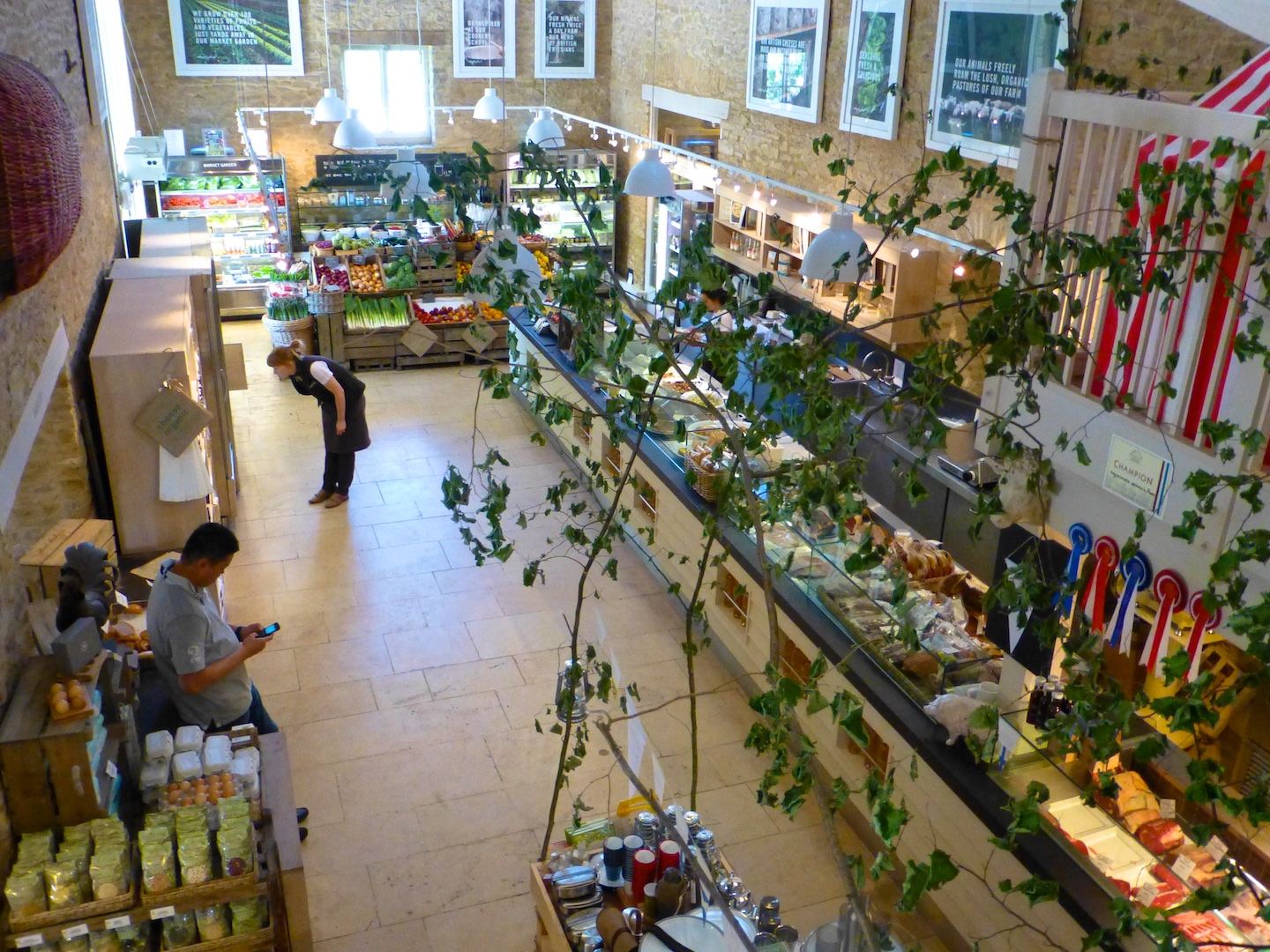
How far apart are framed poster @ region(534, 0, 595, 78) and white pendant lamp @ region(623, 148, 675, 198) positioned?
282 inches

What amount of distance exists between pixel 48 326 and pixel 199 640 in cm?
177

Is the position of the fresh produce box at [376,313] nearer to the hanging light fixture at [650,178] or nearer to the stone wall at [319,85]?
the stone wall at [319,85]

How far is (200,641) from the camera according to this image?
4.39 m

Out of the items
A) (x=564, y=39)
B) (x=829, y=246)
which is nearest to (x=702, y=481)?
(x=829, y=246)

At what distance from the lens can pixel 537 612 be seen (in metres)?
7.07

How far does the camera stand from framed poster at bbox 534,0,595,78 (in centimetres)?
1438

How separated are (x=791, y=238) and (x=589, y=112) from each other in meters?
Answer: 5.49

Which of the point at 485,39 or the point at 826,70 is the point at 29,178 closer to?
the point at 826,70

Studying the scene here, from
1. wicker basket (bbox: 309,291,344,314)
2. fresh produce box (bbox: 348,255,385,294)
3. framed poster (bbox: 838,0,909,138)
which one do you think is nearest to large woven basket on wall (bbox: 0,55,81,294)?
framed poster (bbox: 838,0,909,138)

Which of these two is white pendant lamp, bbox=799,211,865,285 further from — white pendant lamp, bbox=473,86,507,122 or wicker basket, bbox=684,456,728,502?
white pendant lamp, bbox=473,86,507,122

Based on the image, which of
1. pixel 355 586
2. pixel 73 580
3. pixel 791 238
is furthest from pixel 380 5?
pixel 73 580

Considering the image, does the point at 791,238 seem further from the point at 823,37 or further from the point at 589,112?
the point at 589,112

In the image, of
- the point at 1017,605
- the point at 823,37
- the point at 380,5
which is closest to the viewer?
the point at 1017,605

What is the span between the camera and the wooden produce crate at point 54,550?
4.18 m
